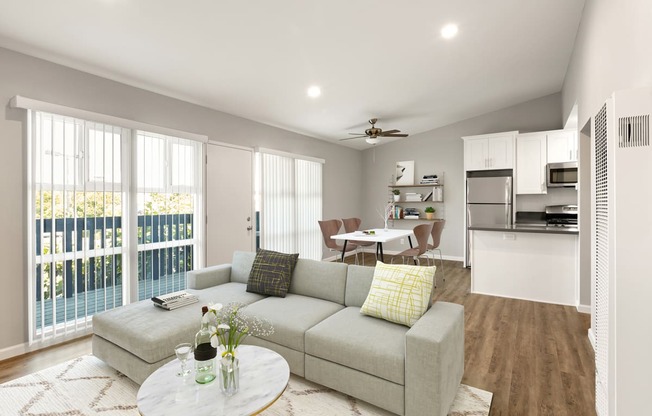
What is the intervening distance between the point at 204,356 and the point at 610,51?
3224 millimetres

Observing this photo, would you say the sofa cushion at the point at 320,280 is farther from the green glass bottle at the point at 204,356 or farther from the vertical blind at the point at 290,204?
the vertical blind at the point at 290,204

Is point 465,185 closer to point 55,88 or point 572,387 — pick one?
point 572,387

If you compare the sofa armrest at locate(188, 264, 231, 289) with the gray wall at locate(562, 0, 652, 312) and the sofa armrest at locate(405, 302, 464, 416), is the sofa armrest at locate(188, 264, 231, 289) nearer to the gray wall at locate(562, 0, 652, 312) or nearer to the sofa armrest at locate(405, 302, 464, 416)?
the sofa armrest at locate(405, 302, 464, 416)

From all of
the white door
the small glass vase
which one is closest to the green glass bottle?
the small glass vase

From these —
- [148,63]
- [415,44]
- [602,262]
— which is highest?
[415,44]

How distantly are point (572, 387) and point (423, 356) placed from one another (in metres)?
1.30

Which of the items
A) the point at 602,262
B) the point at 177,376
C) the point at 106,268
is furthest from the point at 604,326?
the point at 106,268

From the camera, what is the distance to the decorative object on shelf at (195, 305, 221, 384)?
1.59 metres

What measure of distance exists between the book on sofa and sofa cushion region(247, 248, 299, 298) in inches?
20.1

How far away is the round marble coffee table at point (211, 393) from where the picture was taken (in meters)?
1.39

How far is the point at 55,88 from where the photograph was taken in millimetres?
2939

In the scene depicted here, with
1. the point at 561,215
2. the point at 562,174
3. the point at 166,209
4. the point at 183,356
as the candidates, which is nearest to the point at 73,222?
the point at 166,209

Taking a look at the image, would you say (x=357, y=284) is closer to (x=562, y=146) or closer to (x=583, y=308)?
(x=583, y=308)

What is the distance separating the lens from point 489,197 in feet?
19.1
